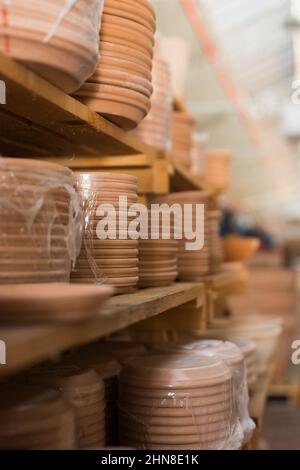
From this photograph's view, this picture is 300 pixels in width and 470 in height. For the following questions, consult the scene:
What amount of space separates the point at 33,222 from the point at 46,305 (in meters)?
0.33

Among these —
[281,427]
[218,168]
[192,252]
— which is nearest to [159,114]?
[192,252]

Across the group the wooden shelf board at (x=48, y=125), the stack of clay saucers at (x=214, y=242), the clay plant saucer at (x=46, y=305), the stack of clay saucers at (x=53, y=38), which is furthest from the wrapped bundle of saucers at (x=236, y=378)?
the stack of clay saucers at (x=53, y=38)

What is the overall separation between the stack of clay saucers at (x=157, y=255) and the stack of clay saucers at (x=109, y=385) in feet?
1.12

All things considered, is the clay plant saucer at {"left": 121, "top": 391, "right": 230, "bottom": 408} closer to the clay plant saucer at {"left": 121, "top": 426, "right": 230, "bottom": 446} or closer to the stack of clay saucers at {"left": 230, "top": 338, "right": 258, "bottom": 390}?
the clay plant saucer at {"left": 121, "top": 426, "right": 230, "bottom": 446}

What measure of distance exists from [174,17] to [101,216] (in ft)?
10.7

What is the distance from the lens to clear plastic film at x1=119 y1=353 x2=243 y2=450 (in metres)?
2.19

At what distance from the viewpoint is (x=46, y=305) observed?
1337mm

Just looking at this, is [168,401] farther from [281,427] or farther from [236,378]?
[281,427]

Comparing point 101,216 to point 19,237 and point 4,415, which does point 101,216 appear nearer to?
point 19,237

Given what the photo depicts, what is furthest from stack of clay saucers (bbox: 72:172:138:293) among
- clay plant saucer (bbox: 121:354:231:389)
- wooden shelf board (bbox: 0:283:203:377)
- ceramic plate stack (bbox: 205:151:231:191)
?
ceramic plate stack (bbox: 205:151:231:191)

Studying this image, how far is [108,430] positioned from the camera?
2.38 m

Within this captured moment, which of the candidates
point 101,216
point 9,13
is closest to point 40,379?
point 101,216

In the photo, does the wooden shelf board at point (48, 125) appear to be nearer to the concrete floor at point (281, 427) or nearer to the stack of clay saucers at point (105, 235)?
the stack of clay saucers at point (105, 235)

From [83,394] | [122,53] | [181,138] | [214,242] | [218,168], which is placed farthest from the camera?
[218,168]
